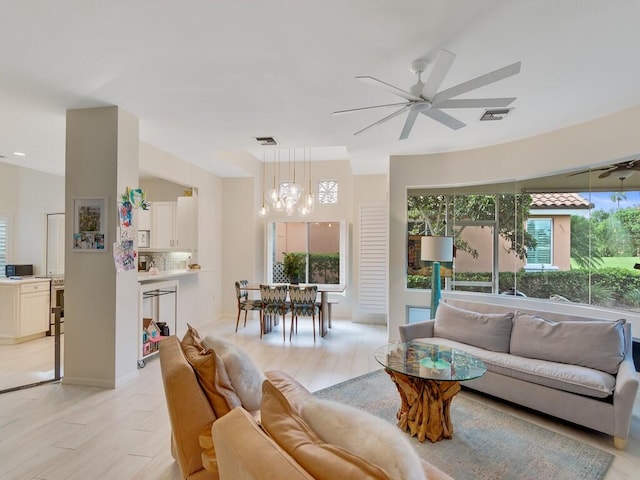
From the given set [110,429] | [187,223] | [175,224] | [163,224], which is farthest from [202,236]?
[110,429]

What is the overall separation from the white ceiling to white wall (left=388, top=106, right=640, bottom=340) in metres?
0.23

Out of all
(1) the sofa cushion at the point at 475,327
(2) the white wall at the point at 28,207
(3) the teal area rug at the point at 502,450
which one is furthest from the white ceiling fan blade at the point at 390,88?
(2) the white wall at the point at 28,207

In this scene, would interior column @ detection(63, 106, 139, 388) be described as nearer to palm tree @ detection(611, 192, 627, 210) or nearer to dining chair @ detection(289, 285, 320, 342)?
dining chair @ detection(289, 285, 320, 342)

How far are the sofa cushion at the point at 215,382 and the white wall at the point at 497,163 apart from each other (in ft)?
12.8

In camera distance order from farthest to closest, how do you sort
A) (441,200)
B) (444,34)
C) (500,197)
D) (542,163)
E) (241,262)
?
(241,262) → (441,200) → (500,197) → (542,163) → (444,34)

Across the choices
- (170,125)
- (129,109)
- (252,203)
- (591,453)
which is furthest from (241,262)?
(591,453)

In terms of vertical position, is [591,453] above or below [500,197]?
below

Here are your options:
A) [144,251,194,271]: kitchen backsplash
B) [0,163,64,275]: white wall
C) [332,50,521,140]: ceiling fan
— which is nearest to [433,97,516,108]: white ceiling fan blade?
[332,50,521,140]: ceiling fan

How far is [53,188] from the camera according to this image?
6211 millimetres

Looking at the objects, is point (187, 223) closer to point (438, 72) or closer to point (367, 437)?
point (438, 72)

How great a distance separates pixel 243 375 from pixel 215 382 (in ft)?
0.68

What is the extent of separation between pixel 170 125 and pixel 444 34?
3.10 meters

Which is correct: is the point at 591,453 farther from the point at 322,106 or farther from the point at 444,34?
the point at 322,106

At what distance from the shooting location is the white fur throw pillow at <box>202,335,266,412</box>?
72.5 inches
